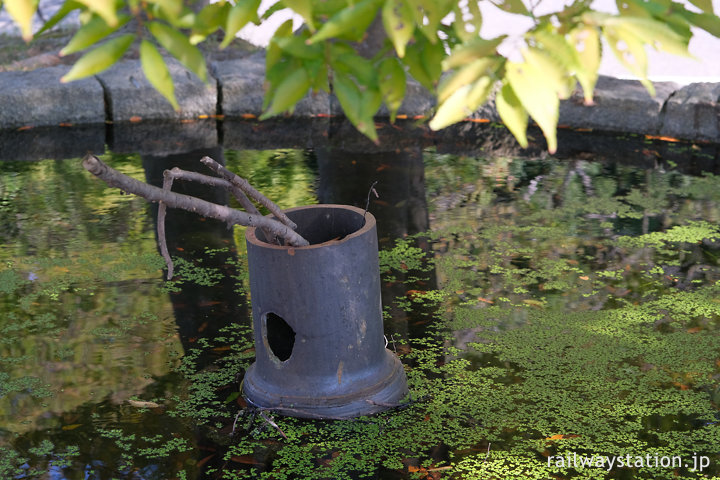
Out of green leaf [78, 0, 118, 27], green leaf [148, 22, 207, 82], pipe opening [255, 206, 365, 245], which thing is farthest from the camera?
pipe opening [255, 206, 365, 245]

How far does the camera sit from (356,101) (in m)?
1.55

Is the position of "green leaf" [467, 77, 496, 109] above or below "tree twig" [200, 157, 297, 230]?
above

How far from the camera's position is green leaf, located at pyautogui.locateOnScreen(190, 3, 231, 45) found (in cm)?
158

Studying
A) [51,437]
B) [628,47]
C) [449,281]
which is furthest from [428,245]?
[628,47]

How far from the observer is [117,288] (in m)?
4.50

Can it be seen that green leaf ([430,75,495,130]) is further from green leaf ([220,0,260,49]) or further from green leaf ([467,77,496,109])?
green leaf ([220,0,260,49])

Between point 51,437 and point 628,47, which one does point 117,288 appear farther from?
point 628,47

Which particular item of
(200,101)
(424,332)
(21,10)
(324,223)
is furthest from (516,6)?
(200,101)

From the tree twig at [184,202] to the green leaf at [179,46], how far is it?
0.98 metres

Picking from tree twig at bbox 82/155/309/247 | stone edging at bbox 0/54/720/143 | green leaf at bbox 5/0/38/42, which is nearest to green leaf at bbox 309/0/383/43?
green leaf at bbox 5/0/38/42

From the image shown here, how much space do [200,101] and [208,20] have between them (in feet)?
22.6

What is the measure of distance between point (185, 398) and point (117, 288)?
1.23m

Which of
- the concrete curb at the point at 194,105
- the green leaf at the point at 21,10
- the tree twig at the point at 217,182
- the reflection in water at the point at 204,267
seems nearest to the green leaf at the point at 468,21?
the green leaf at the point at 21,10

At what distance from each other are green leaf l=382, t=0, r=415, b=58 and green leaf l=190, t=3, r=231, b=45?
381mm
